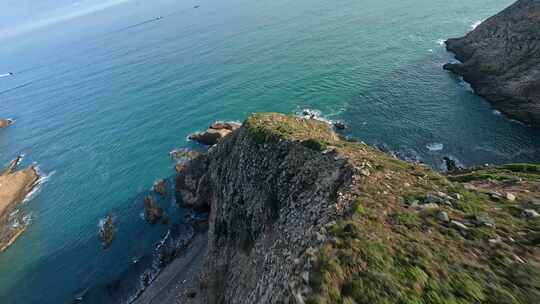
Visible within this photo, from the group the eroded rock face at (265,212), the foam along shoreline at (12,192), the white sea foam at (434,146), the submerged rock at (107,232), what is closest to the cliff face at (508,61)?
the white sea foam at (434,146)

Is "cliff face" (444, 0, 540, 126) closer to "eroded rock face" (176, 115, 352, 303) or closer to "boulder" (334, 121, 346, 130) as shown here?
"boulder" (334, 121, 346, 130)

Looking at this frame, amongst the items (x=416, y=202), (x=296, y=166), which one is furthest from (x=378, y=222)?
(x=296, y=166)

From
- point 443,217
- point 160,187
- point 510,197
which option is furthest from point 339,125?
point 443,217

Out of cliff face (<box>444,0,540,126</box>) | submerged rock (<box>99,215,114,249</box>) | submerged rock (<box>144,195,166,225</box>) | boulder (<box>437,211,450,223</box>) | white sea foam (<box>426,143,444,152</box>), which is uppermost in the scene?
boulder (<box>437,211,450,223</box>)

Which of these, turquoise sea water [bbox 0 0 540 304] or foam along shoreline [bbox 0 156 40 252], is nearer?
turquoise sea water [bbox 0 0 540 304]

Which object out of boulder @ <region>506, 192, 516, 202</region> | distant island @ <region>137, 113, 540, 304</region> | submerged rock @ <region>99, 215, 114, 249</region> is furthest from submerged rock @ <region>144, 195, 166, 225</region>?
boulder @ <region>506, 192, 516, 202</region>

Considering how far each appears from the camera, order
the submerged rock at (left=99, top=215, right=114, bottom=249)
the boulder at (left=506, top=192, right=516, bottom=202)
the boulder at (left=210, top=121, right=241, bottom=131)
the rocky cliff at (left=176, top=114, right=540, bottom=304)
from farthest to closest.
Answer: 1. the boulder at (left=210, top=121, right=241, bottom=131)
2. the submerged rock at (left=99, top=215, right=114, bottom=249)
3. the boulder at (left=506, top=192, right=516, bottom=202)
4. the rocky cliff at (left=176, top=114, right=540, bottom=304)

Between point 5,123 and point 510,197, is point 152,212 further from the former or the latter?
point 5,123
